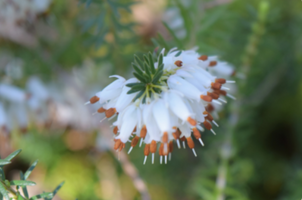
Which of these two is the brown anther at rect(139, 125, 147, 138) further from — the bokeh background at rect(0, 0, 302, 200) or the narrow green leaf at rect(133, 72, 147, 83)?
the bokeh background at rect(0, 0, 302, 200)

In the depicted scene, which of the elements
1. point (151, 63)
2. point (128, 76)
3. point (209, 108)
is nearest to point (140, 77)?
point (151, 63)

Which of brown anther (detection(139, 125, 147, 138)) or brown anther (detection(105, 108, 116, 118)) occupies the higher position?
brown anther (detection(105, 108, 116, 118))

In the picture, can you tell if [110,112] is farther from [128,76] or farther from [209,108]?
[128,76]

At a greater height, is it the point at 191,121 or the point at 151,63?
the point at 151,63

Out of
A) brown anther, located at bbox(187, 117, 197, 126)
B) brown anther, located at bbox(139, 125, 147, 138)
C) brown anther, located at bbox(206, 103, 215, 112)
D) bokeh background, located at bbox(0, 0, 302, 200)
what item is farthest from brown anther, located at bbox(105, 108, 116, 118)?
bokeh background, located at bbox(0, 0, 302, 200)

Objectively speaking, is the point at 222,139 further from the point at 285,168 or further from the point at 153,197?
the point at 153,197

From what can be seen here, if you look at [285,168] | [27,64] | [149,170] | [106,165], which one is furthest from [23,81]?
[285,168]
